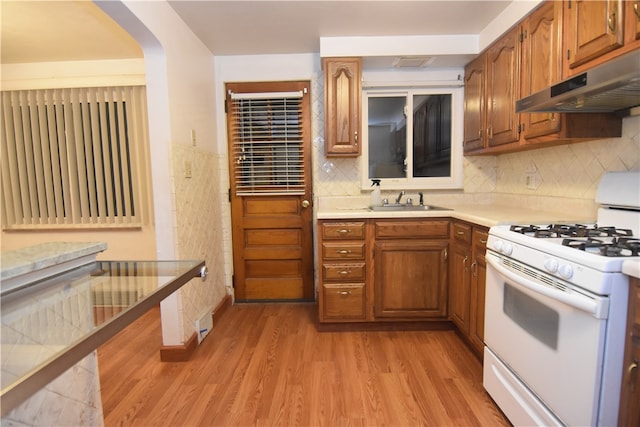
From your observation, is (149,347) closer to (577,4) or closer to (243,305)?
(243,305)

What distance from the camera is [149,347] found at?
2.31 meters

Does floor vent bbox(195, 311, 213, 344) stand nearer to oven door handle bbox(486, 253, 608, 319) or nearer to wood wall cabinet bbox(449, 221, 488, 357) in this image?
wood wall cabinet bbox(449, 221, 488, 357)

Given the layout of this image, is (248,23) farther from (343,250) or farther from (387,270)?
(387,270)

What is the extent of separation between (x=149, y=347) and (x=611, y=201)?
9.84ft

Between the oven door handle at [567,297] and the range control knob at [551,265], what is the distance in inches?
2.8

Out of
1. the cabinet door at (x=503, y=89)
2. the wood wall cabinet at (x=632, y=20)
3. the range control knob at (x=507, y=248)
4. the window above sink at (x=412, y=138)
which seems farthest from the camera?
the window above sink at (x=412, y=138)

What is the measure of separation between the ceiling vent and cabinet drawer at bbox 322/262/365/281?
5.65 feet

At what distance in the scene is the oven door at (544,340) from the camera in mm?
1066

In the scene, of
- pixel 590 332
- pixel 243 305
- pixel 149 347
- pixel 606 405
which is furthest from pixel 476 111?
pixel 149 347

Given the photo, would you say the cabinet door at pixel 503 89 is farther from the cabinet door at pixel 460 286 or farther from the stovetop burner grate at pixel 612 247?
the stovetop burner grate at pixel 612 247

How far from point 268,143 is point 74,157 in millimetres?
1869

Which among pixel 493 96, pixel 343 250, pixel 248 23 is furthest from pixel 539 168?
pixel 248 23

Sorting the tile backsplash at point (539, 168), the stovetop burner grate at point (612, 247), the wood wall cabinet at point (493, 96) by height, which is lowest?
the stovetop burner grate at point (612, 247)

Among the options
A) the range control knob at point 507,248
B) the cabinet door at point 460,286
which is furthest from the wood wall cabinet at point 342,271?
the range control knob at point 507,248
